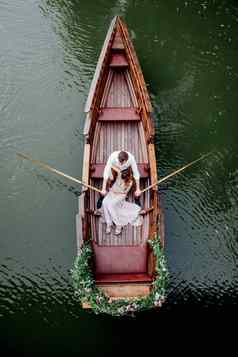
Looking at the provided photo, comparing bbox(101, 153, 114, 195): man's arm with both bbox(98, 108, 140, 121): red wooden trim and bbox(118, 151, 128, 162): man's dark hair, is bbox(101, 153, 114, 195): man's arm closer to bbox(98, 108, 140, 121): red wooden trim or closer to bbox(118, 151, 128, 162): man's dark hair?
bbox(118, 151, 128, 162): man's dark hair

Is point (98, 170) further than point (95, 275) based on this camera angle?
Yes

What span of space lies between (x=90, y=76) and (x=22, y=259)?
457cm

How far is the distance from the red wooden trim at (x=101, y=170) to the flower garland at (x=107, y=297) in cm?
151

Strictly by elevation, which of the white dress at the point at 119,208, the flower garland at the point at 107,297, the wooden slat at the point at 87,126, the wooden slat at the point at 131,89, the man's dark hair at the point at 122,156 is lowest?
the flower garland at the point at 107,297

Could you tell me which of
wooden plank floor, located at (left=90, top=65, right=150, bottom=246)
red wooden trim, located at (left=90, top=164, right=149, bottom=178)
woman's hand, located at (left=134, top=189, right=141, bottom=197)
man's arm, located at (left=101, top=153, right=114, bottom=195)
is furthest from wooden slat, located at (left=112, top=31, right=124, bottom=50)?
woman's hand, located at (left=134, top=189, right=141, bottom=197)

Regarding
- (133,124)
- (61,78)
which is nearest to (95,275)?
(133,124)

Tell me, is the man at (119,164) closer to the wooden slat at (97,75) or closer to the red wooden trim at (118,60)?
the wooden slat at (97,75)

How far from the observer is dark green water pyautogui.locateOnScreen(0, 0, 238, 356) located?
805 cm

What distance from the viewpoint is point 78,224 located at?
716 cm

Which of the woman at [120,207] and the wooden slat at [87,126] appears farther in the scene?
the wooden slat at [87,126]

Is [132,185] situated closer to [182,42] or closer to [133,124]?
[133,124]

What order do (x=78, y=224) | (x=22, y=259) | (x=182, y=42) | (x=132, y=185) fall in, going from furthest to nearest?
(x=182, y=42) → (x=22, y=259) → (x=132, y=185) → (x=78, y=224)

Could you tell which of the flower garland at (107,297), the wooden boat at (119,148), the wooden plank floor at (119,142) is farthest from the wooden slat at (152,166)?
the flower garland at (107,297)

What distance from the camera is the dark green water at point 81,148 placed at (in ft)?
26.4
